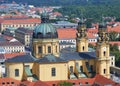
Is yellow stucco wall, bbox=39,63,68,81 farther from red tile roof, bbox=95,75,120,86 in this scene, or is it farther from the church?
red tile roof, bbox=95,75,120,86

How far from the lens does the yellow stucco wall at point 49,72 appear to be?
170 ft

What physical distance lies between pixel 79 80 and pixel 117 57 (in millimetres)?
19878

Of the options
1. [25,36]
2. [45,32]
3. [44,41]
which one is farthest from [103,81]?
[25,36]

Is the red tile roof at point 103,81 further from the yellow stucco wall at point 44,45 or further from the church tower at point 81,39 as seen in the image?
the church tower at point 81,39

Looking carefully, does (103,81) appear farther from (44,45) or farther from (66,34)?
(66,34)

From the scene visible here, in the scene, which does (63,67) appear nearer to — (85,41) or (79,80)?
(79,80)

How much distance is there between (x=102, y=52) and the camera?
53.8 m

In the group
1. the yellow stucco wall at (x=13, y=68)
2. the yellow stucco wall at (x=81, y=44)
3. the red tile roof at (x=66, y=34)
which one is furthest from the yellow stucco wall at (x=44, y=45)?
the red tile roof at (x=66, y=34)

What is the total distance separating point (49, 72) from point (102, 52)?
6052mm

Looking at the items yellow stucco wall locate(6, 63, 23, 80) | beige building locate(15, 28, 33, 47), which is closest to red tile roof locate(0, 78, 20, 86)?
yellow stucco wall locate(6, 63, 23, 80)

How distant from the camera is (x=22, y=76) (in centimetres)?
5334

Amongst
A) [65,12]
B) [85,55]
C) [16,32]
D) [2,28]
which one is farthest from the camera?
[65,12]

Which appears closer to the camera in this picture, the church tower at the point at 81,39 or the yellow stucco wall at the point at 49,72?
the yellow stucco wall at the point at 49,72

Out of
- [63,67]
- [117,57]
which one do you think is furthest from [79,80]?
[117,57]
